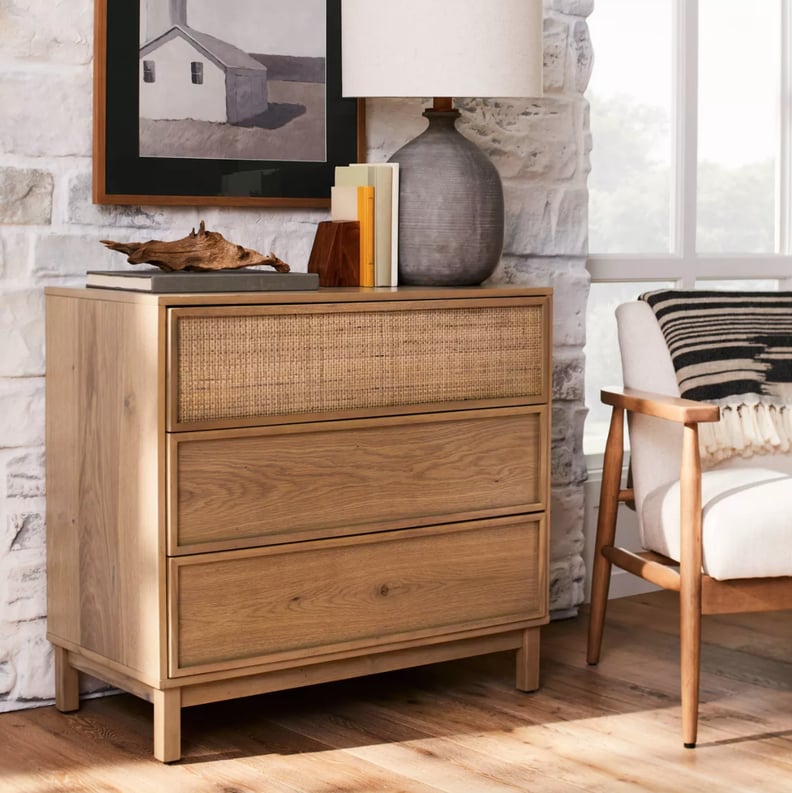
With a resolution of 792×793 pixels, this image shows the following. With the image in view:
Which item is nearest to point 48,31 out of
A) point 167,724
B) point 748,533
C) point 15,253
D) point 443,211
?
point 15,253

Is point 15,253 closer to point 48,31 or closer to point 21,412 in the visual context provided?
point 21,412

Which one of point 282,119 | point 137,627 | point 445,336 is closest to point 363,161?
point 282,119

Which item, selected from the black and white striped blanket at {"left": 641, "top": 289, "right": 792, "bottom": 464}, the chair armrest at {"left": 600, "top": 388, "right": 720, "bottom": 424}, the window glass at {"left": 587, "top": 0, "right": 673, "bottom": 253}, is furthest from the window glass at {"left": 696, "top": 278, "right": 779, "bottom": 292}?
the chair armrest at {"left": 600, "top": 388, "right": 720, "bottom": 424}

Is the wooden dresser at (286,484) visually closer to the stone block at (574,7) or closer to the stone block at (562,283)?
the stone block at (562,283)

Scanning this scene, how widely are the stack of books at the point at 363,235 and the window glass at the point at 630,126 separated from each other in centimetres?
101

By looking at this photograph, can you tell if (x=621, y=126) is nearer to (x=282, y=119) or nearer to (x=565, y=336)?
(x=565, y=336)

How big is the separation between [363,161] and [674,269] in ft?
3.70

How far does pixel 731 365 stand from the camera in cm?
302

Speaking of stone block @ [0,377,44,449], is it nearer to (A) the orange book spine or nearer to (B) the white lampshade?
(A) the orange book spine

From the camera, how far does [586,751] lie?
2.50 meters

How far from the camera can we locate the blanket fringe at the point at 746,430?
9.71 feet

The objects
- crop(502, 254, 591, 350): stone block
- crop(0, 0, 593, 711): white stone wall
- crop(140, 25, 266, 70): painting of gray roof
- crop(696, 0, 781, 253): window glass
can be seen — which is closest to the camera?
crop(0, 0, 593, 711): white stone wall

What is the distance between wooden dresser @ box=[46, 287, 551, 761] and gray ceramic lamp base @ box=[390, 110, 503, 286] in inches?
6.4

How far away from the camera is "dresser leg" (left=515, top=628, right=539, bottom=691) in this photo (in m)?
2.85
